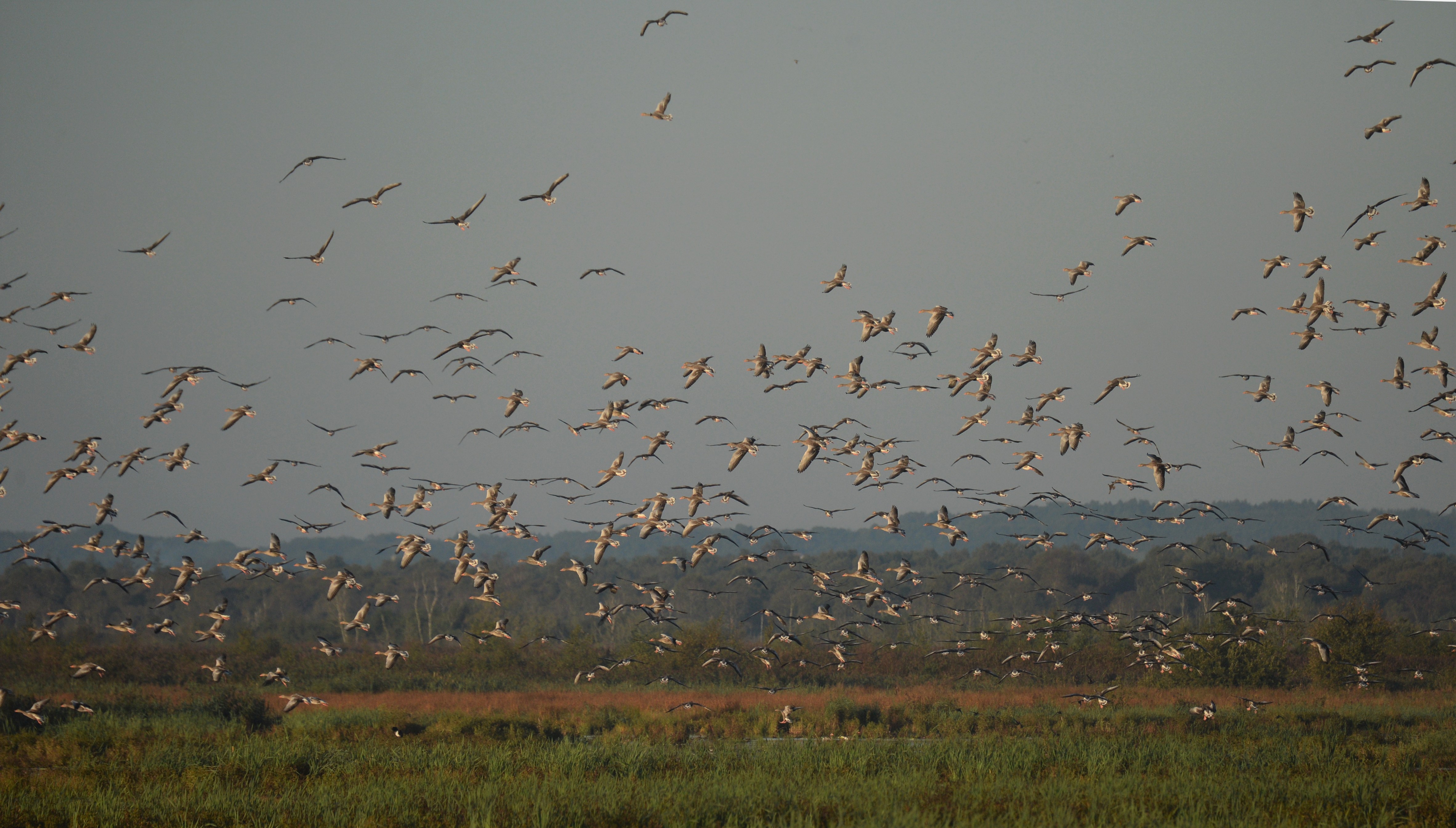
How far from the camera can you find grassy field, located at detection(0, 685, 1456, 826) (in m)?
24.5

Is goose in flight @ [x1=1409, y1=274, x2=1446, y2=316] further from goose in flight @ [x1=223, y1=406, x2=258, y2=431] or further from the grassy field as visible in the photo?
goose in flight @ [x1=223, y1=406, x2=258, y2=431]

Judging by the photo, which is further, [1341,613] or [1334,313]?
[1341,613]

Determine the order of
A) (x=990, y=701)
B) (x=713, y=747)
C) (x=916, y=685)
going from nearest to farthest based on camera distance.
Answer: (x=713, y=747) < (x=990, y=701) < (x=916, y=685)

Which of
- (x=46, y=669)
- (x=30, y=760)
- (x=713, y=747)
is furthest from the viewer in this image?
(x=46, y=669)

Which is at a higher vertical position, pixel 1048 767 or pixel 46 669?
pixel 1048 767

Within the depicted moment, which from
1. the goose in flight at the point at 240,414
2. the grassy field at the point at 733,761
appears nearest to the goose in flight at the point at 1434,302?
the grassy field at the point at 733,761

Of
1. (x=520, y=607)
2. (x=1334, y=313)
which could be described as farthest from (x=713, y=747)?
(x=520, y=607)

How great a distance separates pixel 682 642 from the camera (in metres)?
74.0

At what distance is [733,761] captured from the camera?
33719 mm

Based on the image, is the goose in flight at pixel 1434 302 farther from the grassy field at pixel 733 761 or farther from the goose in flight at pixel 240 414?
the goose in flight at pixel 240 414

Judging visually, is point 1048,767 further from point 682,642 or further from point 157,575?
point 157,575

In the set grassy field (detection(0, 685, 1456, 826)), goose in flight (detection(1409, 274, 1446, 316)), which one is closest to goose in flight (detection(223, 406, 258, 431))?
grassy field (detection(0, 685, 1456, 826))

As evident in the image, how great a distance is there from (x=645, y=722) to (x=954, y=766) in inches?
729

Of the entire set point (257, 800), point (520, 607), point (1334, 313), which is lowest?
point (520, 607)
